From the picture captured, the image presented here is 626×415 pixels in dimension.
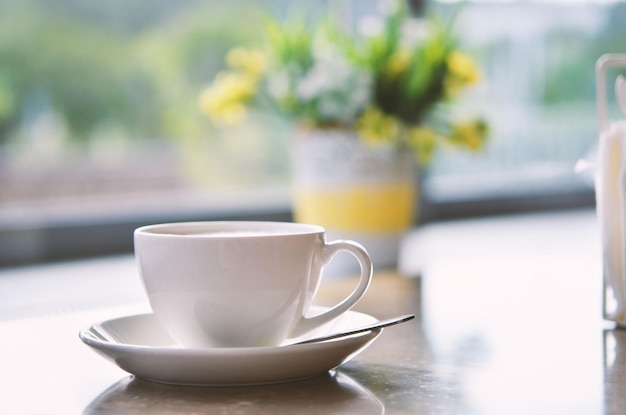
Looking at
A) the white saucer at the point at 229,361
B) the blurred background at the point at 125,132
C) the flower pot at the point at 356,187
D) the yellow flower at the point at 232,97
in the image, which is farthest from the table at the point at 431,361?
the blurred background at the point at 125,132

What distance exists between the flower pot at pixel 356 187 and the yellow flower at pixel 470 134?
115 mm

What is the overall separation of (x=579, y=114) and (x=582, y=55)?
18 centimetres

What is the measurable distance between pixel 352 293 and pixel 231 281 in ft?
0.28

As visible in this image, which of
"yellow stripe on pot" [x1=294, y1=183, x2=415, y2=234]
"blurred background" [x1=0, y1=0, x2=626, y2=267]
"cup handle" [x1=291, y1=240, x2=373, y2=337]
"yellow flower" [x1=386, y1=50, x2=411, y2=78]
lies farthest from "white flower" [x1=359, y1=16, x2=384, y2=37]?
"cup handle" [x1=291, y1=240, x2=373, y2=337]

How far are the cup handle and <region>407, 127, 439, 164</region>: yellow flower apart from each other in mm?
1042

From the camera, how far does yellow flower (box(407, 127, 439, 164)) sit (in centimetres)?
163

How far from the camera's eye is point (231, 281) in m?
0.56

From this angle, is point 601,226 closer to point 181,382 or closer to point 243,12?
point 181,382

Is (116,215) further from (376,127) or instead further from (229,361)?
(229,361)

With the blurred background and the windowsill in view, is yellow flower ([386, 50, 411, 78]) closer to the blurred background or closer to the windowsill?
the blurred background

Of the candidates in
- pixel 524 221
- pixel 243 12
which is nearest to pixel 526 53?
pixel 524 221

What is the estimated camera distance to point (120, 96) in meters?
2.01

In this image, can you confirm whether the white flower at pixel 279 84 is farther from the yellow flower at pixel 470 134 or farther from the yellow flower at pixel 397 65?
the yellow flower at pixel 470 134

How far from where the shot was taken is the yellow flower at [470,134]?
1.71 meters
